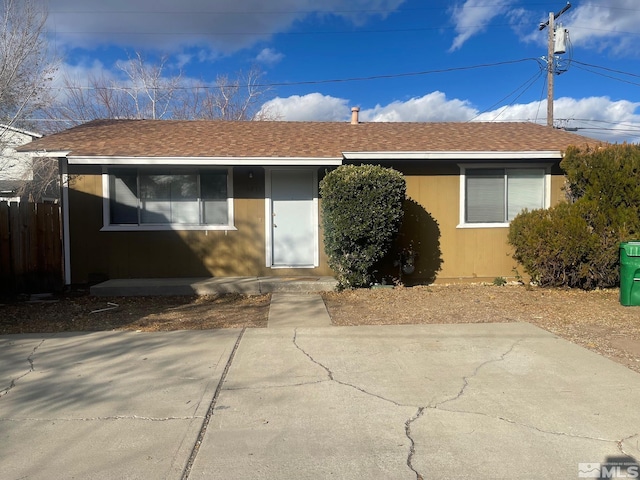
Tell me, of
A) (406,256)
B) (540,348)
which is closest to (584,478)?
(540,348)

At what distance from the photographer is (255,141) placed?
10.9 metres

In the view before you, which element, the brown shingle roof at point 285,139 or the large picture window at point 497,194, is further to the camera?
the large picture window at point 497,194

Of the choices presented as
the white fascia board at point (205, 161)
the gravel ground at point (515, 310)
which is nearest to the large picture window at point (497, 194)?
the gravel ground at point (515, 310)

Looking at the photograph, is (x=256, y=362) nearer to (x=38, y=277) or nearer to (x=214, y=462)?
(x=214, y=462)

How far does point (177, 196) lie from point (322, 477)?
8239 millimetres

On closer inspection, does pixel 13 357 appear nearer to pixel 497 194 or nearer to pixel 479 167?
pixel 479 167

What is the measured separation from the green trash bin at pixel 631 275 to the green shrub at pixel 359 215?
383 centimetres

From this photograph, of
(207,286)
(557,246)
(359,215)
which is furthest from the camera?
(207,286)

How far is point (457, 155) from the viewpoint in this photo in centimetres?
1030

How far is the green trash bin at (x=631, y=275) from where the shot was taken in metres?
8.09

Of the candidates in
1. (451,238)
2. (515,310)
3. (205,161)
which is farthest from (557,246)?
(205,161)

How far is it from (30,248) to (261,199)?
4697 mm

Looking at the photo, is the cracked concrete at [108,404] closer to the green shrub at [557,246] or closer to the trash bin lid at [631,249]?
the green shrub at [557,246]

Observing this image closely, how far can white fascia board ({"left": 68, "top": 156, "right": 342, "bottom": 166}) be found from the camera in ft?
30.9
